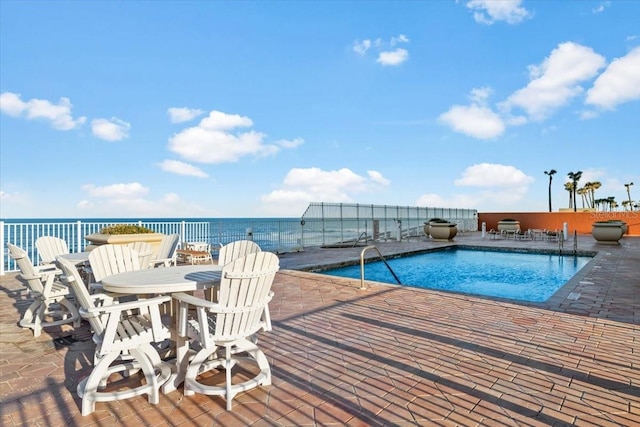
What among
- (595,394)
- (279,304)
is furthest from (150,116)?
(595,394)

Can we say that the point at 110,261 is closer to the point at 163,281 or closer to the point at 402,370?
the point at 163,281

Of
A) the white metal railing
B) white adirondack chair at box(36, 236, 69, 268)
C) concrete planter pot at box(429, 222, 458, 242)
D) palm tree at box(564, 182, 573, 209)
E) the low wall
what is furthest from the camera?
palm tree at box(564, 182, 573, 209)

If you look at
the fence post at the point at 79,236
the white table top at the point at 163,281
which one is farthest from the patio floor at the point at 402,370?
the fence post at the point at 79,236

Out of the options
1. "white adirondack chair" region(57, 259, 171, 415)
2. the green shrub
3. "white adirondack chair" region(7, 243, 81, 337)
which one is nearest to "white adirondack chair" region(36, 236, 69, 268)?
the green shrub

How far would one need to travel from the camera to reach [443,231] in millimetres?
15500

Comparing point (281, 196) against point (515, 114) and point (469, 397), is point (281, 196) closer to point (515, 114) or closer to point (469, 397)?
point (515, 114)

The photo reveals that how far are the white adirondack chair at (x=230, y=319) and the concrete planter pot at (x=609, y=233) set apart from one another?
15.6 metres

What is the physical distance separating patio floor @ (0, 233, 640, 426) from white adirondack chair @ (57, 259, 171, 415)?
0.08 m

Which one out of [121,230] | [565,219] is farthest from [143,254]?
[565,219]

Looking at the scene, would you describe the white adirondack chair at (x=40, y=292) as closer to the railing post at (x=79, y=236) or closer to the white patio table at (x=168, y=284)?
the white patio table at (x=168, y=284)

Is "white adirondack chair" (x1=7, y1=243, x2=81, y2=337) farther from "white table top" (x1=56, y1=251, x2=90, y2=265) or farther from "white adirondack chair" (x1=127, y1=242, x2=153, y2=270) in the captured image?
"white adirondack chair" (x1=127, y1=242, x2=153, y2=270)

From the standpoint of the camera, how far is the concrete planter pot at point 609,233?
43.4 ft

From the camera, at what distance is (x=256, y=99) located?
15.9 m

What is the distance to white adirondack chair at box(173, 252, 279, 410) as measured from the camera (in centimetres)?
218
